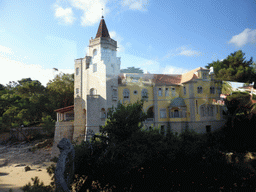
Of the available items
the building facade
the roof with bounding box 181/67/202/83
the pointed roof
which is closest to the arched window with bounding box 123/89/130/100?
the building facade

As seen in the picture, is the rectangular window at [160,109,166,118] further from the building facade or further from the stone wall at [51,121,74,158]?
the stone wall at [51,121,74,158]

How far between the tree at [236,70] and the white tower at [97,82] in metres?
9.76

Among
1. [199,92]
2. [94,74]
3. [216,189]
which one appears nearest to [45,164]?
[94,74]

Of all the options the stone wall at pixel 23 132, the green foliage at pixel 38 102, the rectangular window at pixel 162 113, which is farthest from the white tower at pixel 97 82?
the stone wall at pixel 23 132

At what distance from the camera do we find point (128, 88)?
13.9 meters

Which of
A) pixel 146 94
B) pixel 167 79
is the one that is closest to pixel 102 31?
pixel 146 94

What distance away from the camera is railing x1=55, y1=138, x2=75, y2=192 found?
138 inches

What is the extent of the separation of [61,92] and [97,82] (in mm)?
11377

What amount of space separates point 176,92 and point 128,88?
6093 mm

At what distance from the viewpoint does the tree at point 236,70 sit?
1286 cm

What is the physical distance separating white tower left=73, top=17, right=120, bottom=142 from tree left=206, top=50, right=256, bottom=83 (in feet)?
32.0

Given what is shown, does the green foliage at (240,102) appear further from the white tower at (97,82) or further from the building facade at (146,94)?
the white tower at (97,82)

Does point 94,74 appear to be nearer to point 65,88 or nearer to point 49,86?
point 65,88

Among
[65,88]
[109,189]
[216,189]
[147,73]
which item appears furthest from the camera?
[65,88]
